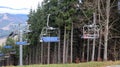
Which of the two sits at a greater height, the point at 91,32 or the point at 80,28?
the point at 80,28

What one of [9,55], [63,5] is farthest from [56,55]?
[9,55]

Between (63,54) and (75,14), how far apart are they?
609cm

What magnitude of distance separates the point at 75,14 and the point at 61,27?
9.60ft

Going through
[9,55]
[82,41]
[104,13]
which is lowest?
[9,55]

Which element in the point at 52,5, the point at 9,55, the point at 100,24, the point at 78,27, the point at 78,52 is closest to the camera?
the point at 100,24

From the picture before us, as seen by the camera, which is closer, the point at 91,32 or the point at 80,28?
the point at 91,32

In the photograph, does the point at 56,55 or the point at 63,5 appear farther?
the point at 56,55

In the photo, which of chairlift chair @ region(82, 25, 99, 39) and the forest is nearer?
chairlift chair @ region(82, 25, 99, 39)

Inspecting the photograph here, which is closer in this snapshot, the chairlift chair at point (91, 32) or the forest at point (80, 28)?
the chairlift chair at point (91, 32)

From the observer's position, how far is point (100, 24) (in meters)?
30.4

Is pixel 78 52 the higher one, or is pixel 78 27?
pixel 78 27

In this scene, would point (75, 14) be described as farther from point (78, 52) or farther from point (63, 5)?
point (78, 52)

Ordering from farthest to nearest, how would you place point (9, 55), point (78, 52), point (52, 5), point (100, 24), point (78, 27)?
point (9, 55) < point (78, 52) < point (52, 5) < point (78, 27) < point (100, 24)

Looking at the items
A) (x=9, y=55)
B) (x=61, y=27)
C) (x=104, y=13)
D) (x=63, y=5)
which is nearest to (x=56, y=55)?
(x=61, y=27)
